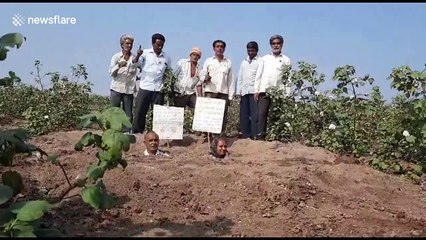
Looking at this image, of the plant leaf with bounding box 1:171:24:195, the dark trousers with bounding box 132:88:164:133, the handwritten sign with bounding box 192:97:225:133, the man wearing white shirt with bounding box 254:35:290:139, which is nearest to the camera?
the plant leaf with bounding box 1:171:24:195

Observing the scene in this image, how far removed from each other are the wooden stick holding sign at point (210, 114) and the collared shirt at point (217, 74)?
359 mm

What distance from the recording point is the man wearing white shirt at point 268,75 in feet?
22.9

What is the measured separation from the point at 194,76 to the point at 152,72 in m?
0.57

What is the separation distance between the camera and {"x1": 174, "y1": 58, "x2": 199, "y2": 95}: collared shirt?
7.12 metres

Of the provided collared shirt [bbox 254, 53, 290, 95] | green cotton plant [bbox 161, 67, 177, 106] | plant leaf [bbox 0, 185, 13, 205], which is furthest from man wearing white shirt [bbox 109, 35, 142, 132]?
plant leaf [bbox 0, 185, 13, 205]

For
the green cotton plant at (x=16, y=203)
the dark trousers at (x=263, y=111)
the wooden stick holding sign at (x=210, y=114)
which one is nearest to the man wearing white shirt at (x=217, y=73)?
the wooden stick holding sign at (x=210, y=114)

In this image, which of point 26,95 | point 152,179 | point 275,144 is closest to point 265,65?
point 275,144

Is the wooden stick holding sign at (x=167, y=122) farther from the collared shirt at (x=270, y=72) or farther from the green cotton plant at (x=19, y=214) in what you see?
the green cotton plant at (x=19, y=214)

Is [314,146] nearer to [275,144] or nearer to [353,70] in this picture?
[275,144]

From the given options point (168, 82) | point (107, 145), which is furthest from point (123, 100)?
→ point (107, 145)

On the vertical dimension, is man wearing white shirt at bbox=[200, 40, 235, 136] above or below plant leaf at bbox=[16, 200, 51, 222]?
above

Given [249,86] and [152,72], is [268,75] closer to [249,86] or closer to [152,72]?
[249,86]

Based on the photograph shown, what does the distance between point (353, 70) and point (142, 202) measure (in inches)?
133

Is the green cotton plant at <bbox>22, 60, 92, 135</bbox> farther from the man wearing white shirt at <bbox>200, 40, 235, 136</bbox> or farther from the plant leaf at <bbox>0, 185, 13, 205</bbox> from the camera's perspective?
the plant leaf at <bbox>0, 185, 13, 205</bbox>
